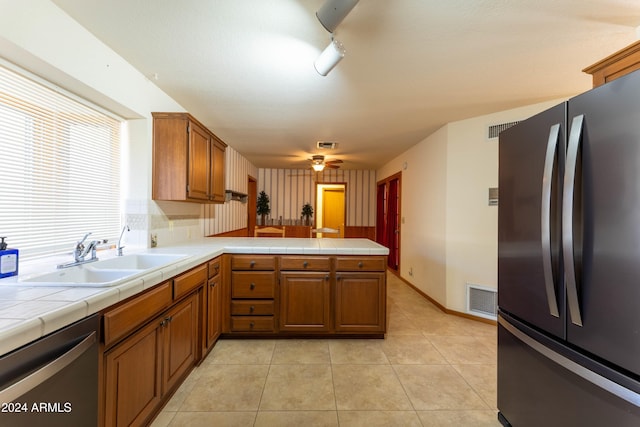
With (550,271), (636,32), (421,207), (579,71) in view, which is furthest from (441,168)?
(550,271)

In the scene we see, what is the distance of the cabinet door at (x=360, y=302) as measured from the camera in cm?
263

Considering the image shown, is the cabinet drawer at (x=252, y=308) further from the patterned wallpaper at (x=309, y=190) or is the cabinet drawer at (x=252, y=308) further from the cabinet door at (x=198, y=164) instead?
the patterned wallpaper at (x=309, y=190)

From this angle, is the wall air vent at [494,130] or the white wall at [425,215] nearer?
the wall air vent at [494,130]

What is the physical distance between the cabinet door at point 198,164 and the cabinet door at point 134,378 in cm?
139

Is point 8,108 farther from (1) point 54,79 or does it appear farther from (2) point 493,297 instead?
(2) point 493,297

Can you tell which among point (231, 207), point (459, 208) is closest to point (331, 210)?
point (231, 207)

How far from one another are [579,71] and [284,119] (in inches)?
112

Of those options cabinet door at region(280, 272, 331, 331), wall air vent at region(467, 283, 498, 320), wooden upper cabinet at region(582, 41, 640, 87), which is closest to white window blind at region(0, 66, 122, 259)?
cabinet door at region(280, 272, 331, 331)

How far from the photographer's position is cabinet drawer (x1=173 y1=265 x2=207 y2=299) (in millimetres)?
1750

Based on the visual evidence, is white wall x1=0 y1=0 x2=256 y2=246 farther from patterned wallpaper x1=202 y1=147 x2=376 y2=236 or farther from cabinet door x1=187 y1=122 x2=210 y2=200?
patterned wallpaper x1=202 y1=147 x2=376 y2=236

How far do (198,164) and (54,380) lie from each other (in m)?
2.05

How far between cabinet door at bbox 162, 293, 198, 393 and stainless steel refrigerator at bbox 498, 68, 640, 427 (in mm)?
2056

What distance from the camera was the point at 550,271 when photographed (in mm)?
1162

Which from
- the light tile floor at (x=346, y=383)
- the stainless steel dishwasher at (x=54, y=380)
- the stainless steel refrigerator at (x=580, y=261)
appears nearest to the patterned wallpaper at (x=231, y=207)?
the light tile floor at (x=346, y=383)
